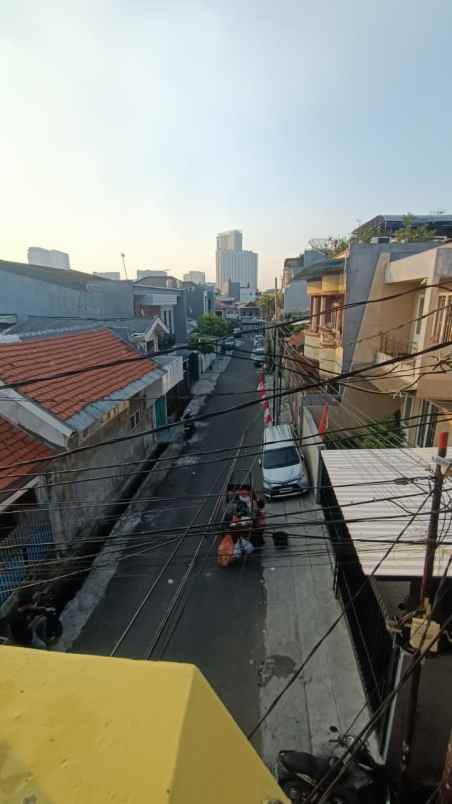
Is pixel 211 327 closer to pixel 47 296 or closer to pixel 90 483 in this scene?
pixel 47 296

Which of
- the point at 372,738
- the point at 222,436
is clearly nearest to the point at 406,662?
the point at 372,738

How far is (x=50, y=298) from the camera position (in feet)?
55.6

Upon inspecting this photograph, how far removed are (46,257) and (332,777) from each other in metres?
62.3

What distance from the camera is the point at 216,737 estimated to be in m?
1.52

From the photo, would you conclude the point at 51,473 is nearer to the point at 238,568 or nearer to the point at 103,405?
the point at 103,405

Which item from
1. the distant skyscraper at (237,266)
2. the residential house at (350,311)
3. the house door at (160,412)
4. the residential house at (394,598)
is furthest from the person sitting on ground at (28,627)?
the distant skyscraper at (237,266)

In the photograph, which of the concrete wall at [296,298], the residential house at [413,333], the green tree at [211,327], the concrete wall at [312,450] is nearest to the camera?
the residential house at [413,333]

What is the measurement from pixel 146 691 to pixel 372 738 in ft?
18.4

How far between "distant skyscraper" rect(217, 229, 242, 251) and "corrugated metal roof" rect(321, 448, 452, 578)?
139546mm

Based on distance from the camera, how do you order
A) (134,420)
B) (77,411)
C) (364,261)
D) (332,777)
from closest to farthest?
(332,777) < (77,411) < (364,261) < (134,420)

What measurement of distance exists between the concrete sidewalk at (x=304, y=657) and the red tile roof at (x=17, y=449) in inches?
173

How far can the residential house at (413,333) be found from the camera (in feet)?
26.4

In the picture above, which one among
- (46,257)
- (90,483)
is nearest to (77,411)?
(90,483)

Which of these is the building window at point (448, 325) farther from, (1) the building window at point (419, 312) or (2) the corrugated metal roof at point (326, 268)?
(2) the corrugated metal roof at point (326, 268)
